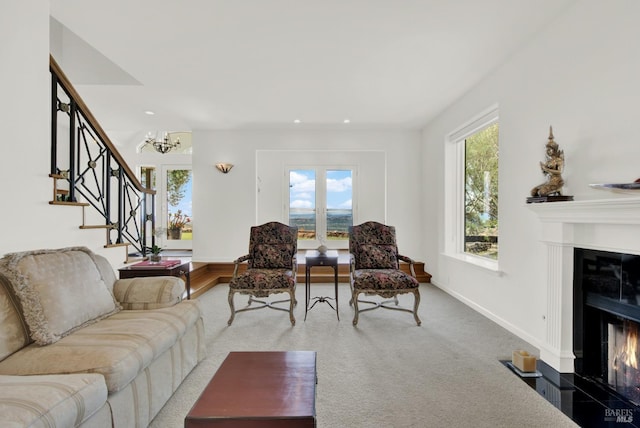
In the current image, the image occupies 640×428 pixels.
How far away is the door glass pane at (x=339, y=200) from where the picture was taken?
6914mm

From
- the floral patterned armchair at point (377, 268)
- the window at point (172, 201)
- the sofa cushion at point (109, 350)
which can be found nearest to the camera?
the sofa cushion at point (109, 350)

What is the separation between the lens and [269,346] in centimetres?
275

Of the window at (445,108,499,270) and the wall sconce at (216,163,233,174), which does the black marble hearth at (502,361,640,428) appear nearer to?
the window at (445,108,499,270)

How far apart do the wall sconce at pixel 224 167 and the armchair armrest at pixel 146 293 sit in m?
3.57

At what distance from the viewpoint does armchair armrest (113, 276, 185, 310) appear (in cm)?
220

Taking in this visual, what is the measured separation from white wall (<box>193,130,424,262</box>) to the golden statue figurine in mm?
3326

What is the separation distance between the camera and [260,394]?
1.29 meters

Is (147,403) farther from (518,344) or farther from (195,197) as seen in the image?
(195,197)

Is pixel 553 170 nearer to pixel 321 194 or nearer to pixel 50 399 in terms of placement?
pixel 50 399

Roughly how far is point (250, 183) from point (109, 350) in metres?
4.34

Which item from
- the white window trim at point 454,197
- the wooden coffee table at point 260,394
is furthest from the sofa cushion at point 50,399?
the white window trim at point 454,197

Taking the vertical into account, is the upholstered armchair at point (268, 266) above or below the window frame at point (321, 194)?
below

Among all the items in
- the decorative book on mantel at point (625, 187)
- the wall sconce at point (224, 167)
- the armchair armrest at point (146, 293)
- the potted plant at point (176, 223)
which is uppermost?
the wall sconce at point (224, 167)

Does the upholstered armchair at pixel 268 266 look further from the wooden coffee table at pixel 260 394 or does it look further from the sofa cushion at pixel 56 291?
the wooden coffee table at pixel 260 394
